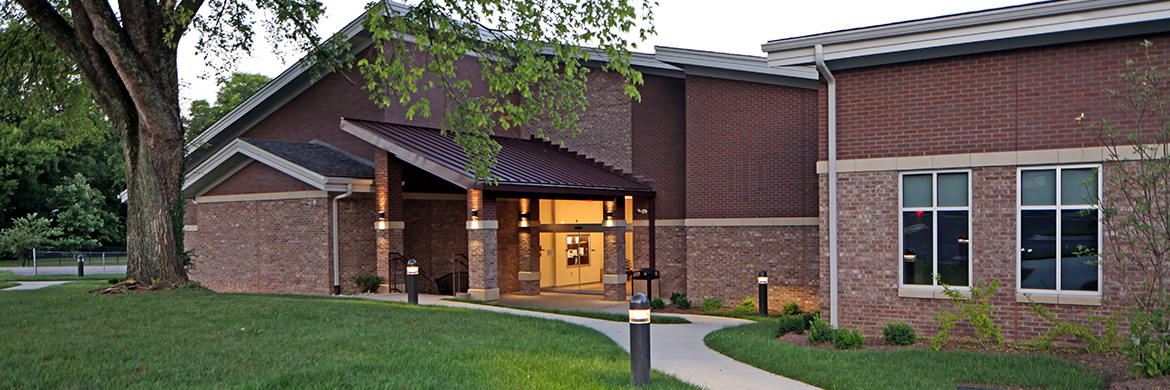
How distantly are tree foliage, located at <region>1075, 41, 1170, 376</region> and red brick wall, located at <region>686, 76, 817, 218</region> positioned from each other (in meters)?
8.67

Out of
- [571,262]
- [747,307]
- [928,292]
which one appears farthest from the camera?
[571,262]

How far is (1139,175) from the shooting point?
8523 millimetres

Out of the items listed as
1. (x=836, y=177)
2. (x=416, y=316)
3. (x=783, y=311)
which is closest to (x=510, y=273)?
(x=783, y=311)

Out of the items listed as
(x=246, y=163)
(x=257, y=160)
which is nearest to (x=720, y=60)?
(x=257, y=160)

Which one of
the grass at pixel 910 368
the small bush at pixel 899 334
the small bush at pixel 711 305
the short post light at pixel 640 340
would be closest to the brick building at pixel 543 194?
the small bush at pixel 711 305

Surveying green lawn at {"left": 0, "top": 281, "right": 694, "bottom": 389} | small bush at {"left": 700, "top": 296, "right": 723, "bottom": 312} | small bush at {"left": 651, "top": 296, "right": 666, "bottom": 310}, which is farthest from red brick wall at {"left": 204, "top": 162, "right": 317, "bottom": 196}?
small bush at {"left": 700, "top": 296, "right": 723, "bottom": 312}

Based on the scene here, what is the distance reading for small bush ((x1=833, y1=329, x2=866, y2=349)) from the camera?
10.2m

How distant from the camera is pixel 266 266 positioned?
2172cm

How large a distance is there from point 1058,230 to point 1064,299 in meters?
0.83

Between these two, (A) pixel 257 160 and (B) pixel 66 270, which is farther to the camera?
(B) pixel 66 270

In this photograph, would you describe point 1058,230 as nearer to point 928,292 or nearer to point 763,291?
point 928,292

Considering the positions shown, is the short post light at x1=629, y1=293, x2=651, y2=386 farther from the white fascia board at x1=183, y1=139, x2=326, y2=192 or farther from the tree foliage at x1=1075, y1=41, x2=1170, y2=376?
the white fascia board at x1=183, y1=139, x2=326, y2=192

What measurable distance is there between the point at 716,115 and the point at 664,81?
7.13ft

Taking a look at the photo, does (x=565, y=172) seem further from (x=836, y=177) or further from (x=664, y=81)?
(x=836, y=177)
